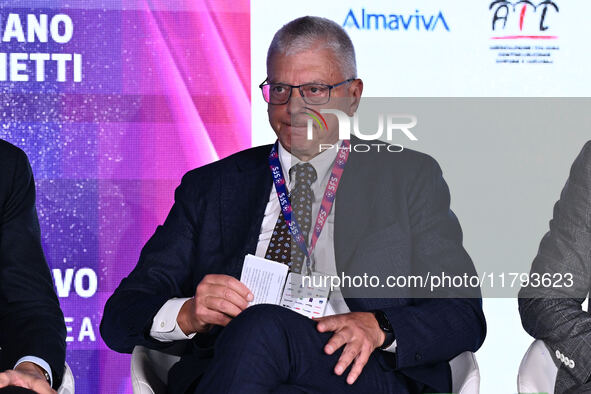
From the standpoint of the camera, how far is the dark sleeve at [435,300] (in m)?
2.34

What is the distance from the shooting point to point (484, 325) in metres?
2.51

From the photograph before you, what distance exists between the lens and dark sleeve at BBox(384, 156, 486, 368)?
7.68 feet

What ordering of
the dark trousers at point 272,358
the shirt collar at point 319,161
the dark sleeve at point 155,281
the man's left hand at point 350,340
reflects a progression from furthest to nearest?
1. the shirt collar at point 319,161
2. the dark sleeve at point 155,281
3. the man's left hand at point 350,340
4. the dark trousers at point 272,358

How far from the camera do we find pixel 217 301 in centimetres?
231

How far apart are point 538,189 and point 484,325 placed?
36.8 inches

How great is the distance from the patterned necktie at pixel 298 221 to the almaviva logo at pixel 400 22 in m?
1.12

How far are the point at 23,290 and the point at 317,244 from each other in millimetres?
884

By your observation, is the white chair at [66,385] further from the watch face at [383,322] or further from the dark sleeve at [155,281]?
the watch face at [383,322]

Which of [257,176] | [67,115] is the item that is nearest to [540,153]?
[257,176]

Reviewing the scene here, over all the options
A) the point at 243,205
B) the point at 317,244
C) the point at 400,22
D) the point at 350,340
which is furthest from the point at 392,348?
the point at 400,22

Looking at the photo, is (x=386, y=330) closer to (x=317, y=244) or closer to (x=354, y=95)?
(x=317, y=244)

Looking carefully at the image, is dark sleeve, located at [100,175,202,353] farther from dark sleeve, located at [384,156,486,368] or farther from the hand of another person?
dark sleeve, located at [384,156,486,368]

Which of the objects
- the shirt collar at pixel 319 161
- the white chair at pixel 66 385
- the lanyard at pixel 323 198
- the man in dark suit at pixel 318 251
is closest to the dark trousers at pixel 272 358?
the man in dark suit at pixel 318 251

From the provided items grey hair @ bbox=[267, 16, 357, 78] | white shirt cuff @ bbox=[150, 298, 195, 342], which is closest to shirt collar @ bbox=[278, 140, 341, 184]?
grey hair @ bbox=[267, 16, 357, 78]
